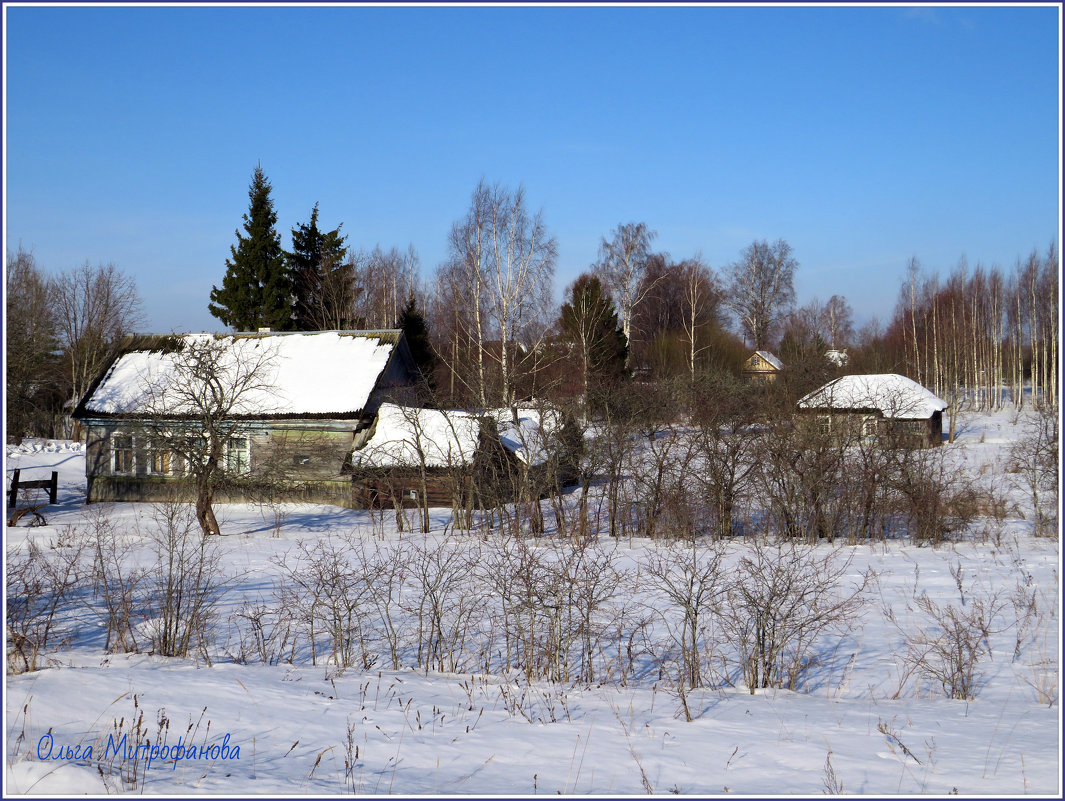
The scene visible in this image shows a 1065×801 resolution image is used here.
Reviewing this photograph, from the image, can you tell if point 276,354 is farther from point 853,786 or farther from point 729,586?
point 853,786

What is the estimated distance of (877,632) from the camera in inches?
379

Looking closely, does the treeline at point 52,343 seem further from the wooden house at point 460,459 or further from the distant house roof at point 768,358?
the distant house roof at point 768,358

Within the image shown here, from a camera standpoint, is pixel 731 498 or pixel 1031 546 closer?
pixel 1031 546

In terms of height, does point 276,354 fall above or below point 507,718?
above

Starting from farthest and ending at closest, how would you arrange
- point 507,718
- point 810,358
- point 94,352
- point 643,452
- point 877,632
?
point 94,352
point 810,358
point 643,452
point 877,632
point 507,718

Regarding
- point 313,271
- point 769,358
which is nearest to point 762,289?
point 769,358

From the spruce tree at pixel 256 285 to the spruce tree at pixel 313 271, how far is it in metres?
1.35

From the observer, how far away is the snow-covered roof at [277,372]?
2291cm

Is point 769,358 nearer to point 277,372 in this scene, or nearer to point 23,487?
point 277,372

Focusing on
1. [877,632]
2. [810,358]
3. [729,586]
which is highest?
[810,358]

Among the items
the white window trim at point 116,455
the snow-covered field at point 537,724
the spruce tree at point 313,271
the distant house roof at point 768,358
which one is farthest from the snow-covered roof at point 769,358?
the snow-covered field at point 537,724

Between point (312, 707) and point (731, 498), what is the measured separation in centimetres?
1271

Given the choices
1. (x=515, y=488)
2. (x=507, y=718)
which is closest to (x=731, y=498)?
(x=515, y=488)

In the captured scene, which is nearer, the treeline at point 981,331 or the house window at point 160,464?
the house window at point 160,464
